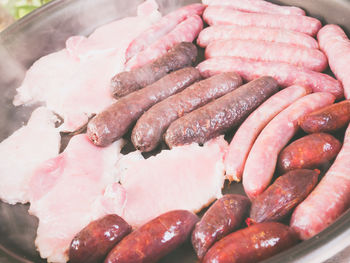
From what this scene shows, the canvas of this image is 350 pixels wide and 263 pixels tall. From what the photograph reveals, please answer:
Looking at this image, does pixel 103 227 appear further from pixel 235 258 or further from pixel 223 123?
pixel 223 123

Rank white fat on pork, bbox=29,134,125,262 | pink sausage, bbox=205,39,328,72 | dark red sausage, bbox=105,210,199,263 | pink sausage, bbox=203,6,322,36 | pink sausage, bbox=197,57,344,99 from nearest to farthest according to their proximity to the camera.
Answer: dark red sausage, bbox=105,210,199,263
white fat on pork, bbox=29,134,125,262
pink sausage, bbox=197,57,344,99
pink sausage, bbox=205,39,328,72
pink sausage, bbox=203,6,322,36

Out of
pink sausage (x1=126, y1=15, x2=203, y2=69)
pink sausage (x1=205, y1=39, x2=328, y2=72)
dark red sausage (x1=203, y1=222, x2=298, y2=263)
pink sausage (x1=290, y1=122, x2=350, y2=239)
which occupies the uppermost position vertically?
pink sausage (x1=126, y1=15, x2=203, y2=69)

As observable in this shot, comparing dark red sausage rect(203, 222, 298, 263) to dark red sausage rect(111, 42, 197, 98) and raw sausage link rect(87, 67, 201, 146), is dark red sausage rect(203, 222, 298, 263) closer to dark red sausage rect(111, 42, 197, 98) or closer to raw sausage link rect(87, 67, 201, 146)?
raw sausage link rect(87, 67, 201, 146)

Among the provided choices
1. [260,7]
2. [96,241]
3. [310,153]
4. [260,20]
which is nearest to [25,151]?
[96,241]

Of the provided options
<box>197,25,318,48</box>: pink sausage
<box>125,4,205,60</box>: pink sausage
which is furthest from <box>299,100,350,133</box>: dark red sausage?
<box>125,4,205,60</box>: pink sausage

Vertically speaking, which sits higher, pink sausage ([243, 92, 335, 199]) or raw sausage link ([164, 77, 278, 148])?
raw sausage link ([164, 77, 278, 148])

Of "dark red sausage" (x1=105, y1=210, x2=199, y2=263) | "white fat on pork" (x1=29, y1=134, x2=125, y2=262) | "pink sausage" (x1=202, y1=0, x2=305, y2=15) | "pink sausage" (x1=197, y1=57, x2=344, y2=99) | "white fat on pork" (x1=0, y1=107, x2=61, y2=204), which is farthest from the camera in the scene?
"pink sausage" (x1=202, y1=0, x2=305, y2=15)

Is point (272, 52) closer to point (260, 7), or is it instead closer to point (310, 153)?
point (260, 7)

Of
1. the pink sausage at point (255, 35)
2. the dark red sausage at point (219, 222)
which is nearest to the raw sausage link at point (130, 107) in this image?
the pink sausage at point (255, 35)
